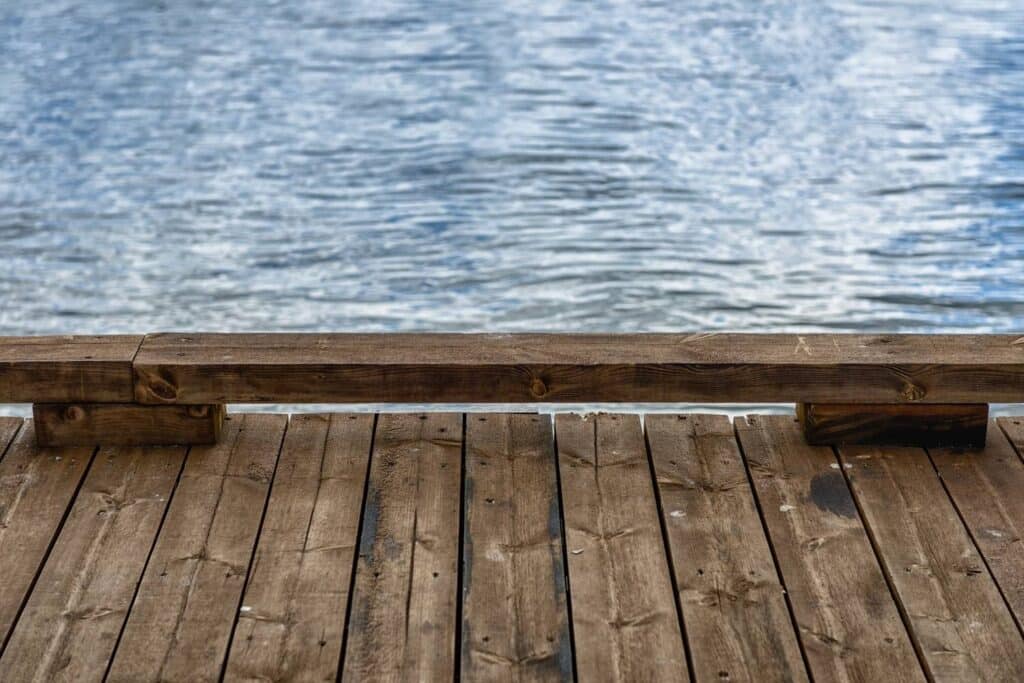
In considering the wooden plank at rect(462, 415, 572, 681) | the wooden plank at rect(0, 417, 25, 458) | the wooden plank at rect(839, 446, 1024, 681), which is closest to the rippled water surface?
the wooden plank at rect(0, 417, 25, 458)

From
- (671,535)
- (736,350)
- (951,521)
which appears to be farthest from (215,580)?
(951,521)

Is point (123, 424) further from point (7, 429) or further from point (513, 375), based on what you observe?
point (513, 375)

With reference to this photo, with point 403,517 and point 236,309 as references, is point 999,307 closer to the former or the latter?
point 236,309

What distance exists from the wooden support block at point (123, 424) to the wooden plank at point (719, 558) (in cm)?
92

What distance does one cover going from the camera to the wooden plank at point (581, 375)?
270cm

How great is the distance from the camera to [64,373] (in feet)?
8.82

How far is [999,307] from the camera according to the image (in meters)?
5.58

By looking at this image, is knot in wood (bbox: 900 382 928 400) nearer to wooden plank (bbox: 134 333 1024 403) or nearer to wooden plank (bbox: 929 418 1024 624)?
wooden plank (bbox: 134 333 1024 403)

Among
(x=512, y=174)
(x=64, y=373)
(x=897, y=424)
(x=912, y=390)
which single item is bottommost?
(x=512, y=174)

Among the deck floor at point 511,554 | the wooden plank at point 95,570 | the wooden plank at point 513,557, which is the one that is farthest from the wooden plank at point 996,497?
the wooden plank at point 95,570

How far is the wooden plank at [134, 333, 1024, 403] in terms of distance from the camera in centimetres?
270

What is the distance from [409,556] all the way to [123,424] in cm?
74

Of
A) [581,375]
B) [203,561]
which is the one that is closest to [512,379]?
[581,375]

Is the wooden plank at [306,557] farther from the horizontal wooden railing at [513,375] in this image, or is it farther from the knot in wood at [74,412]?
the knot in wood at [74,412]
